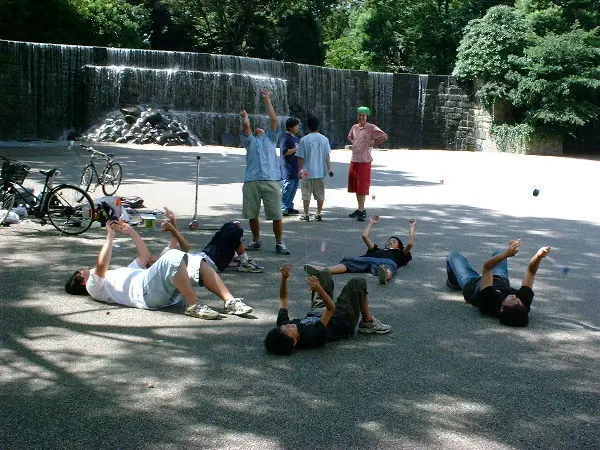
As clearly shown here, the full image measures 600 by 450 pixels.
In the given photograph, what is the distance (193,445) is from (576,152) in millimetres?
34744

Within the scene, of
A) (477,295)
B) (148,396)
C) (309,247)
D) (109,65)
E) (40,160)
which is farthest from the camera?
(109,65)

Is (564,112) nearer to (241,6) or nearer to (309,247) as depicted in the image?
(241,6)

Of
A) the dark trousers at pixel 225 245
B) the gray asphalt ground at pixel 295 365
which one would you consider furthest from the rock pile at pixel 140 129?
the dark trousers at pixel 225 245

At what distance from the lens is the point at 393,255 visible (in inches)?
347

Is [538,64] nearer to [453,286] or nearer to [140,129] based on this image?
[140,129]

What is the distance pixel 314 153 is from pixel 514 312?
616 centimetres

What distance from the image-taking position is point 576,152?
36.8 meters

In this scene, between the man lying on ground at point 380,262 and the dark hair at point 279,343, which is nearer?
the dark hair at point 279,343

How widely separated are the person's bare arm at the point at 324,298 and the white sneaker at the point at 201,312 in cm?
96

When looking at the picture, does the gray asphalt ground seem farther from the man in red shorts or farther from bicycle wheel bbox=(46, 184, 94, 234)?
the man in red shorts

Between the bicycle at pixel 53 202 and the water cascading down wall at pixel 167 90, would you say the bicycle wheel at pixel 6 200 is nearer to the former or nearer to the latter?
the bicycle at pixel 53 202

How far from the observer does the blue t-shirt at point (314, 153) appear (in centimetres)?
1242

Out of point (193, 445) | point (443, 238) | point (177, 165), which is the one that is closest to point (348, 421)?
point (193, 445)

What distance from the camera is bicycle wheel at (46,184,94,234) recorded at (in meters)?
10.2
